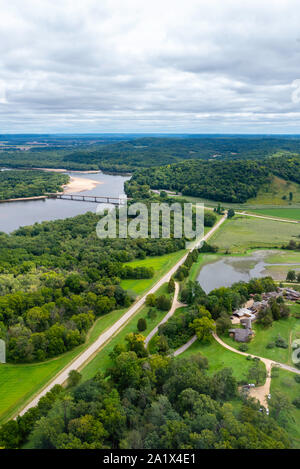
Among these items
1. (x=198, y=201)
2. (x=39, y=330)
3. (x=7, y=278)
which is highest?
(x=198, y=201)

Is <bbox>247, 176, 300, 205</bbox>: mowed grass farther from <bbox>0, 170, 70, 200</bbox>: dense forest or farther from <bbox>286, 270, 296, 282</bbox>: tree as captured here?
<bbox>0, 170, 70, 200</bbox>: dense forest

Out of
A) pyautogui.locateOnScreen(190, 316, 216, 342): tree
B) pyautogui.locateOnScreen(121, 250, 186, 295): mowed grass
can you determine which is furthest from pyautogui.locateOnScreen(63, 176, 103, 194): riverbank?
pyautogui.locateOnScreen(190, 316, 216, 342): tree

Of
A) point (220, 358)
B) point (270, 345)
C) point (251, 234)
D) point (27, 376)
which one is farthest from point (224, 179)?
point (27, 376)

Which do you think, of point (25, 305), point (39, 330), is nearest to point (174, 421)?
point (39, 330)

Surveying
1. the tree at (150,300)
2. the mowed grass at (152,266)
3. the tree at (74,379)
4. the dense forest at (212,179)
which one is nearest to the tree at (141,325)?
the tree at (150,300)

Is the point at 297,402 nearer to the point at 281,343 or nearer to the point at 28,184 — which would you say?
the point at 281,343

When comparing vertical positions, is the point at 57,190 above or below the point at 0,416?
above
